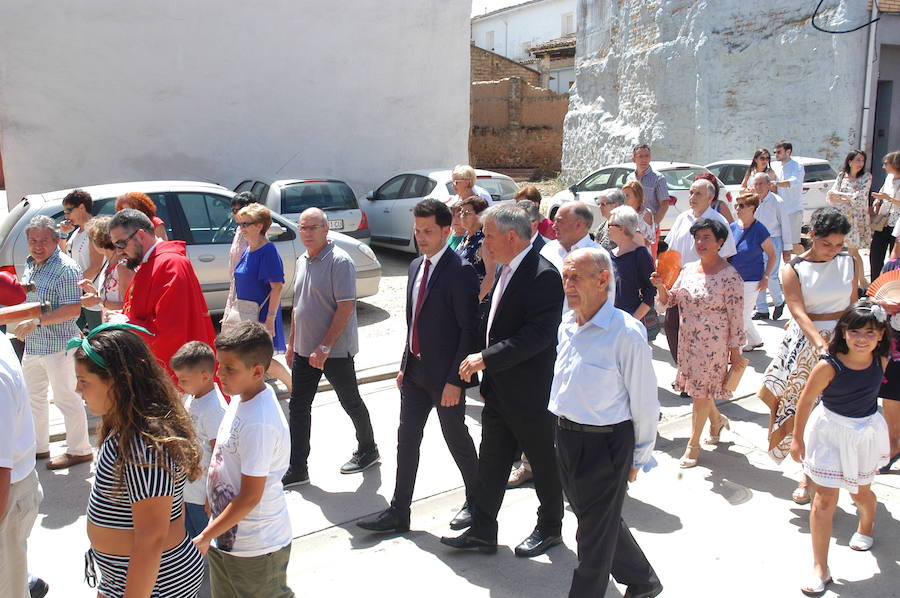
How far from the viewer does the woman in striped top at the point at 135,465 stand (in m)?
2.45

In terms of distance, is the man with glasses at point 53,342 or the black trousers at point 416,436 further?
the man with glasses at point 53,342

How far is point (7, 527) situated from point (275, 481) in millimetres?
1024

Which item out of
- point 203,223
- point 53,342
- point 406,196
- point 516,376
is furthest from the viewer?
point 406,196

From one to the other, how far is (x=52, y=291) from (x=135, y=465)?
10.4ft

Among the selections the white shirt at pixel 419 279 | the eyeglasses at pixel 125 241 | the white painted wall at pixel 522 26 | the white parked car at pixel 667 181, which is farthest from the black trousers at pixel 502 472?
the white painted wall at pixel 522 26

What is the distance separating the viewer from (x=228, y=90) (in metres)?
14.3

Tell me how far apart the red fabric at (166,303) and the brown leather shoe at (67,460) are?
1434mm

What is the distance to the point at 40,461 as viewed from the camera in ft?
17.8

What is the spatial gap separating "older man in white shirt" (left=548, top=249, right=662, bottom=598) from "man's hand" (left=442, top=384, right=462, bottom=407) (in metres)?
0.81

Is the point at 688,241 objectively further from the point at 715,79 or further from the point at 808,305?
the point at 715,79

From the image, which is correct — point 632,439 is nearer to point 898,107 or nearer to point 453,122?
point 453,122

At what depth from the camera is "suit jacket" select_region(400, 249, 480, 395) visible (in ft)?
13.8

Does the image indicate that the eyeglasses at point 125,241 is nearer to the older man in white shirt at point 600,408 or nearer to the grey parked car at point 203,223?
the older man in white shirt at point 600,408

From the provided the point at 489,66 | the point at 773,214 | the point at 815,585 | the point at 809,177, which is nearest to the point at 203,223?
the point at 773,214
